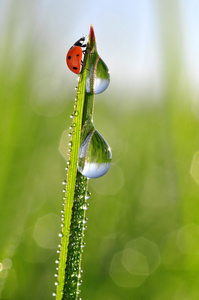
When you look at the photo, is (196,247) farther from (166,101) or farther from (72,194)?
(72,194)

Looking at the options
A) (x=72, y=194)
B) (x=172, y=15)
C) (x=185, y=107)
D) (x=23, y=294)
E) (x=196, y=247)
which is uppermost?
(x=172, y=15)

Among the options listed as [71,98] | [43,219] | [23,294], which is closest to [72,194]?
[23,294]

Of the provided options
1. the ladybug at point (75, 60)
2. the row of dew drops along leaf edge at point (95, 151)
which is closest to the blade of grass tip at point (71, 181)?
the row of dew drops along leaf edge at point (95, 151)

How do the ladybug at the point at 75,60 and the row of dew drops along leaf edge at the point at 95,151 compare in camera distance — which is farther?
the ladybug at the point at 75,60

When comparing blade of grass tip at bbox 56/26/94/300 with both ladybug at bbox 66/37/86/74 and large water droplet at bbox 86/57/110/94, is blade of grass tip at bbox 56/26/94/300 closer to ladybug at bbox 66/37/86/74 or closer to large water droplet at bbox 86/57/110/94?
large water droplet at bbox 86/57/110/94

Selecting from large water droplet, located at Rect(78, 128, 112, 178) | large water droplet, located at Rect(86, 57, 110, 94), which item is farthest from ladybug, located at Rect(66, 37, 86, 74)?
large water droplet, located at Rect(78, 128, 112, 178)

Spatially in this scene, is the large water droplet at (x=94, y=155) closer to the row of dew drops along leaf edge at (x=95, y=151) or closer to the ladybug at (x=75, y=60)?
the row of dew drops along leaf edge at (x=95, y=151)

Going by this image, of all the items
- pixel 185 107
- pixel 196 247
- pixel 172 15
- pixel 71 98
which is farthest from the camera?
pixel 71 98
